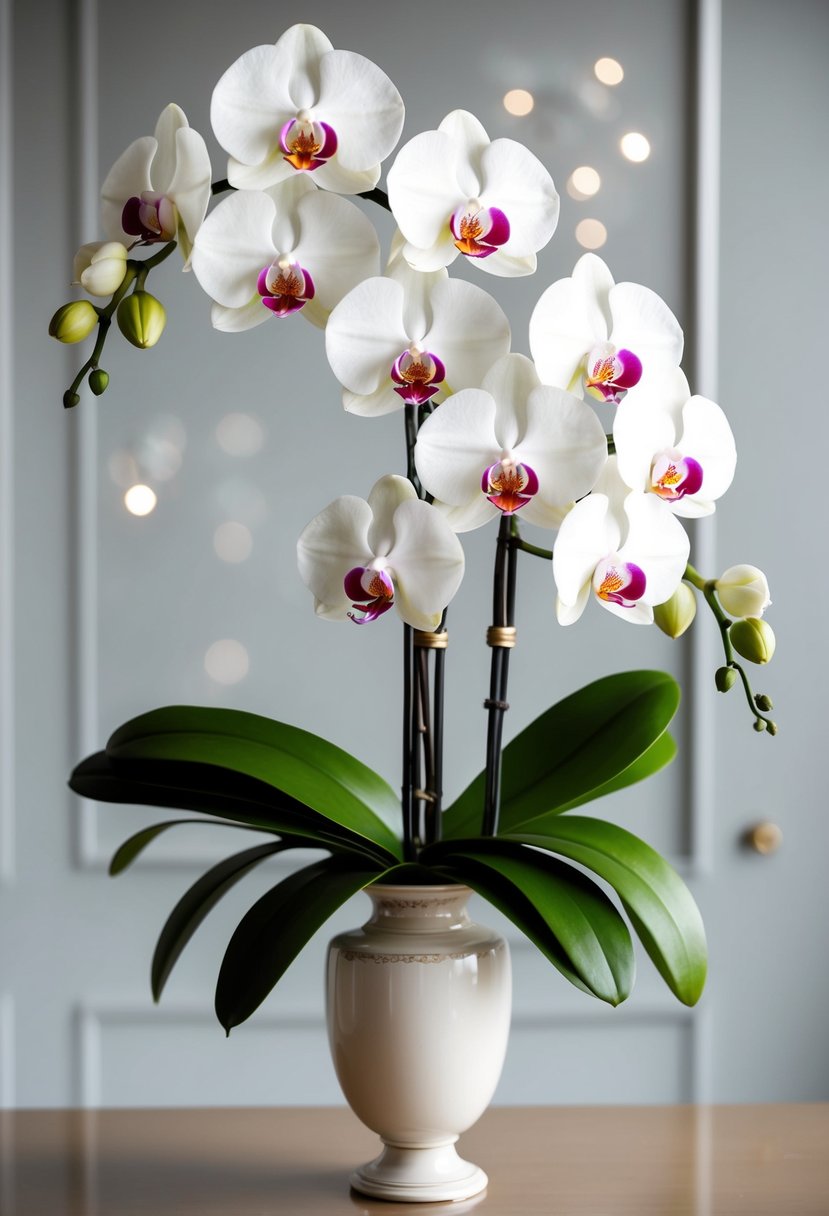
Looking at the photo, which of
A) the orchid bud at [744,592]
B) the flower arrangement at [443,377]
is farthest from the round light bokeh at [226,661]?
the orchid bud at [744,592]

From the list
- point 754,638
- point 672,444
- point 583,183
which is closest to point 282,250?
point 672,444

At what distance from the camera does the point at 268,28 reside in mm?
1665

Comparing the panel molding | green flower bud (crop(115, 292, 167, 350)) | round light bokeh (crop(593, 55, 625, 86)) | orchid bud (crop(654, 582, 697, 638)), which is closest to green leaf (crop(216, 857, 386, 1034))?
orchid bud (crop(654, 582, 697, 638))

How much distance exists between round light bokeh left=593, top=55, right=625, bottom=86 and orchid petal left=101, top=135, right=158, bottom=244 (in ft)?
3.63

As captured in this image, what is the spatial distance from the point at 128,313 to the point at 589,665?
1.07m

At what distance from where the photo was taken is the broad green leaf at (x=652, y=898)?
75 centimetres

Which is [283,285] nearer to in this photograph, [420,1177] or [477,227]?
[477,227]

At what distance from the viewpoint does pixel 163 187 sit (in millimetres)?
738

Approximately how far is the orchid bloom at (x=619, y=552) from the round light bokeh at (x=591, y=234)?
1027 mm

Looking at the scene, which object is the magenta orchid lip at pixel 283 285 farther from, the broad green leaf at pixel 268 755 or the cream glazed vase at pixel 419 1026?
the cream glazed vase at pixel 419 1026

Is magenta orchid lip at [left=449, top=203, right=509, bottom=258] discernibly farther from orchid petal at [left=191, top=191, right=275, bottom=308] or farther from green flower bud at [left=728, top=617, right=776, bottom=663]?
green flower bud at [left=728, top=617, right=776, bottom=663]

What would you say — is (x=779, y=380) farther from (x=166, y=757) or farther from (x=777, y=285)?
(x=166, y=757)

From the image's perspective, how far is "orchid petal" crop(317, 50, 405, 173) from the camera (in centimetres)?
71

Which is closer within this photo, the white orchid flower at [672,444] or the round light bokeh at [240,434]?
the white orchid flower at [672,444]
